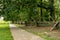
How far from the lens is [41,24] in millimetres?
27984

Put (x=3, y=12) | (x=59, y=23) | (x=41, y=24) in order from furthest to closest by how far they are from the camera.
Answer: (x=41, y=24) < (x=3, y=12) < (x=59, y=23)

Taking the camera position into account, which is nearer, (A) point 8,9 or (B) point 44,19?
(A) point 8,9

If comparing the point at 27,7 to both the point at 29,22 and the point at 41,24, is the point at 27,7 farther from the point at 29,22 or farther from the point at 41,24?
Answer: the point at 29,22

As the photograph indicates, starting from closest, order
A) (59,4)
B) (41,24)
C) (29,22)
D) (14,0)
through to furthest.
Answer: (59,4) → (14,0) → (41,24) → (29,22)

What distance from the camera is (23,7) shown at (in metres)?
24.5

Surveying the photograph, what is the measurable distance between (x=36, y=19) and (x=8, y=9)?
5914 mm

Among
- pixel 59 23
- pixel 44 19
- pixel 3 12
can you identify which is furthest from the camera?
Answer: pixel 44 19

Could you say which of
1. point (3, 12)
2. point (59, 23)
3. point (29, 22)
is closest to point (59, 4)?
point (59, 23)

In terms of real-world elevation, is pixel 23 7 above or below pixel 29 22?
above

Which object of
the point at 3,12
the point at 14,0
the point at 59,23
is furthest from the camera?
the point at 3,12

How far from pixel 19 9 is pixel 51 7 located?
443cm

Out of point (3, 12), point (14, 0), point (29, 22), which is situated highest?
point (14, 0)

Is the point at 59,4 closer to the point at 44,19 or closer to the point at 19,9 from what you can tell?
the point at 19,9

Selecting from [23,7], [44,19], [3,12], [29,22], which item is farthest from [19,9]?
[29,22]
